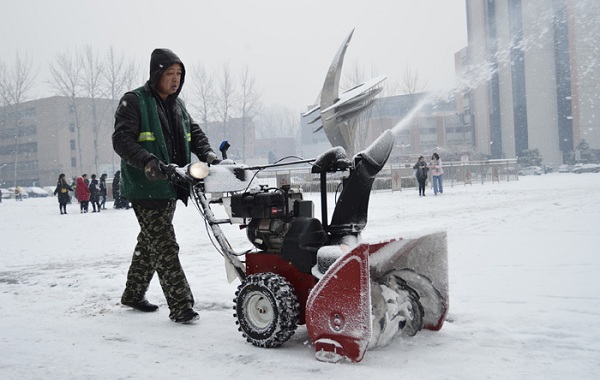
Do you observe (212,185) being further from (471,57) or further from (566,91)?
(566,91)

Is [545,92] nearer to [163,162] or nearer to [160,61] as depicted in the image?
[160,61]

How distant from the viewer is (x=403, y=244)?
3.14 metres

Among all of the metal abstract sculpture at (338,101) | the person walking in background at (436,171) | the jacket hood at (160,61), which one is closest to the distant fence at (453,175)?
the person walking in background at (436,171)

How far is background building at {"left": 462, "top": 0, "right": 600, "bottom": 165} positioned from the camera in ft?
163

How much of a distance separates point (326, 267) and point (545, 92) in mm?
58950

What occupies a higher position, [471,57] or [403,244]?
[471,57]

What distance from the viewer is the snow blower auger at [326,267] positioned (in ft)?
9.21

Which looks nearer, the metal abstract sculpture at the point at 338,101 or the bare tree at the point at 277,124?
the metal abstract sculpture at the point at 338,101

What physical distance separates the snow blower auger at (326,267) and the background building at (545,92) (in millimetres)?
42944

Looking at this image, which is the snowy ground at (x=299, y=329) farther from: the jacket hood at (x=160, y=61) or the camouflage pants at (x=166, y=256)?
the jacket hood at (x=160, y=61)

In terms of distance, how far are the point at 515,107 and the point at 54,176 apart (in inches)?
2272

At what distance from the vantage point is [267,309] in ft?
10.5

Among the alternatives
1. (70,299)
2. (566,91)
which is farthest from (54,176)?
(70,299)

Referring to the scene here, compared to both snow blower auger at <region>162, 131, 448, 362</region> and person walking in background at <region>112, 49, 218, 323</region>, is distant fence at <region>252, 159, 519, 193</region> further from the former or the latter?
snow blower auger at <region>162, 131, 448, 362</region>
